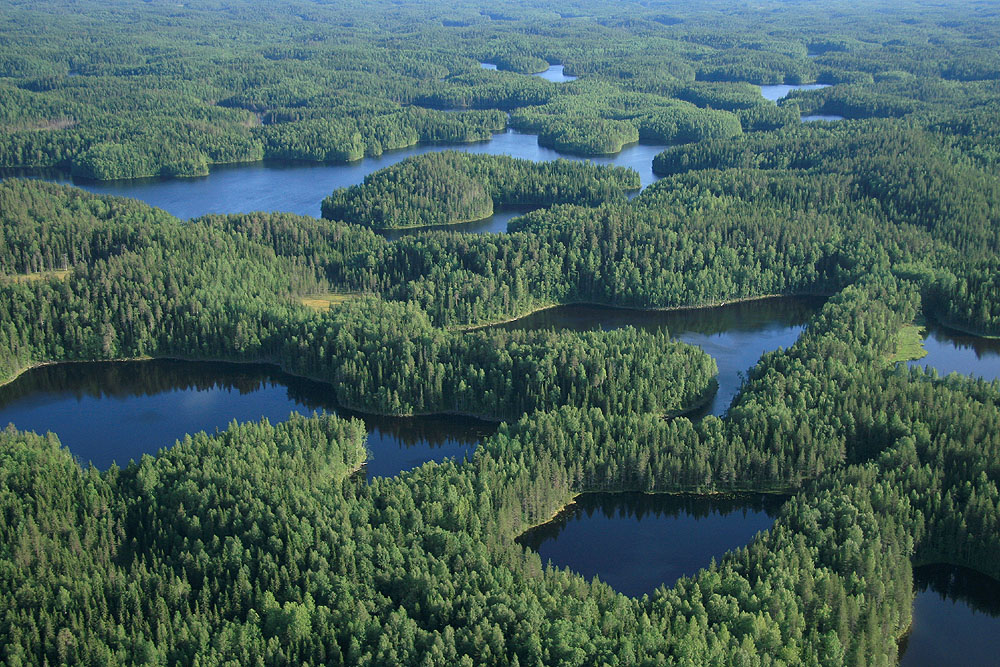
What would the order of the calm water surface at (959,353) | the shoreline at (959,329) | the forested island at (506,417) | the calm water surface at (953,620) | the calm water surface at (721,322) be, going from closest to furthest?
the forested island at (506,417) → the calm water surface at (953,620) → the calm water surface at (959,353) → the calm water surface at (721,322) → the shoreline at (959,329)

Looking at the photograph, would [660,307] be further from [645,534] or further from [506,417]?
[645,534]

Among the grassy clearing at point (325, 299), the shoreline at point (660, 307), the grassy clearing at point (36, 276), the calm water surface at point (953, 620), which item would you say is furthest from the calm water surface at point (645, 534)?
the grassy clearing at point (36, 276)

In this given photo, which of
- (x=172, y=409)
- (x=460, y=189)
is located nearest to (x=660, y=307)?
(x=460, y=189)

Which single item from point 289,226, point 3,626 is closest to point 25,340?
point 289,226

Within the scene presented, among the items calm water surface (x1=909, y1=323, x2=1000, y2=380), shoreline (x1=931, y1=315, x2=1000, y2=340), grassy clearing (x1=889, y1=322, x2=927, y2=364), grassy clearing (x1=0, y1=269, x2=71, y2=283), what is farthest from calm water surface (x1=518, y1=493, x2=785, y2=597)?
grassy clearing (x1=0, y1=269, x2=71, y2=283)

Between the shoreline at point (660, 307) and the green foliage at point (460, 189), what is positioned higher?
the green foliage at point (460, 189)

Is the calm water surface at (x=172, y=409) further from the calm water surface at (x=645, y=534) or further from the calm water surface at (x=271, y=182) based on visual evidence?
the calm water surface at (x=271, y=182)

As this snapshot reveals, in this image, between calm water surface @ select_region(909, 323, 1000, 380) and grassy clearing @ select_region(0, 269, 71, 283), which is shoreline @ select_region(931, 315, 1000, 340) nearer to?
calm water surface @ select_region(909, 323, 1000, 380)
